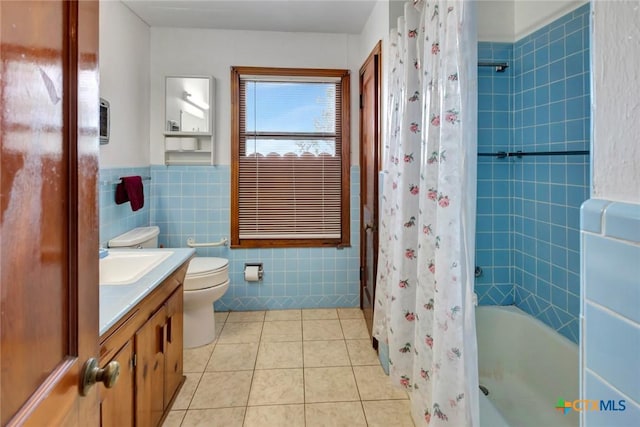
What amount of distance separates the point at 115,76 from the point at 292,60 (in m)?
1.39

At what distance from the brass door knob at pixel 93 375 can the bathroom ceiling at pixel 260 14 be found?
259 cm

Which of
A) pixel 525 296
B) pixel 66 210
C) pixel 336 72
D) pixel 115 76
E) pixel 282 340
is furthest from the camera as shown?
pixel 336 72

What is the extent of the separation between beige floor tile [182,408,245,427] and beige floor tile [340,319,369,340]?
1.08 m

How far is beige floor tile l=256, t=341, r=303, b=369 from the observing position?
2.35m

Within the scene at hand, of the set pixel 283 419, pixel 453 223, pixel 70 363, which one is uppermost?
pixel 453 223

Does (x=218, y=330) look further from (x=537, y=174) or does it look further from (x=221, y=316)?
(x=537, y=174)

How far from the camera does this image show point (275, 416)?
187 centimetres

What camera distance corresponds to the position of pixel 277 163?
321cm

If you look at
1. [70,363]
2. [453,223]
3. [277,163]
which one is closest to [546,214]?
[453,223]

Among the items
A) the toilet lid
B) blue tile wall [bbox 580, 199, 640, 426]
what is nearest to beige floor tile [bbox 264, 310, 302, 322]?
the toilet lid

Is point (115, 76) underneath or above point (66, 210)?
above

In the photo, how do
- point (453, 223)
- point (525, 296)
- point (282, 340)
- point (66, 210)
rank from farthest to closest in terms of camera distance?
1. point (282, 340)
2. point (525, 296)
3. point (453, 223)
4. point (66, 210)

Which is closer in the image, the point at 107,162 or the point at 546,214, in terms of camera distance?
the point at 546,214

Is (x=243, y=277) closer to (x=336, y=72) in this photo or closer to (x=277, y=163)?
(x=277, y=163)
